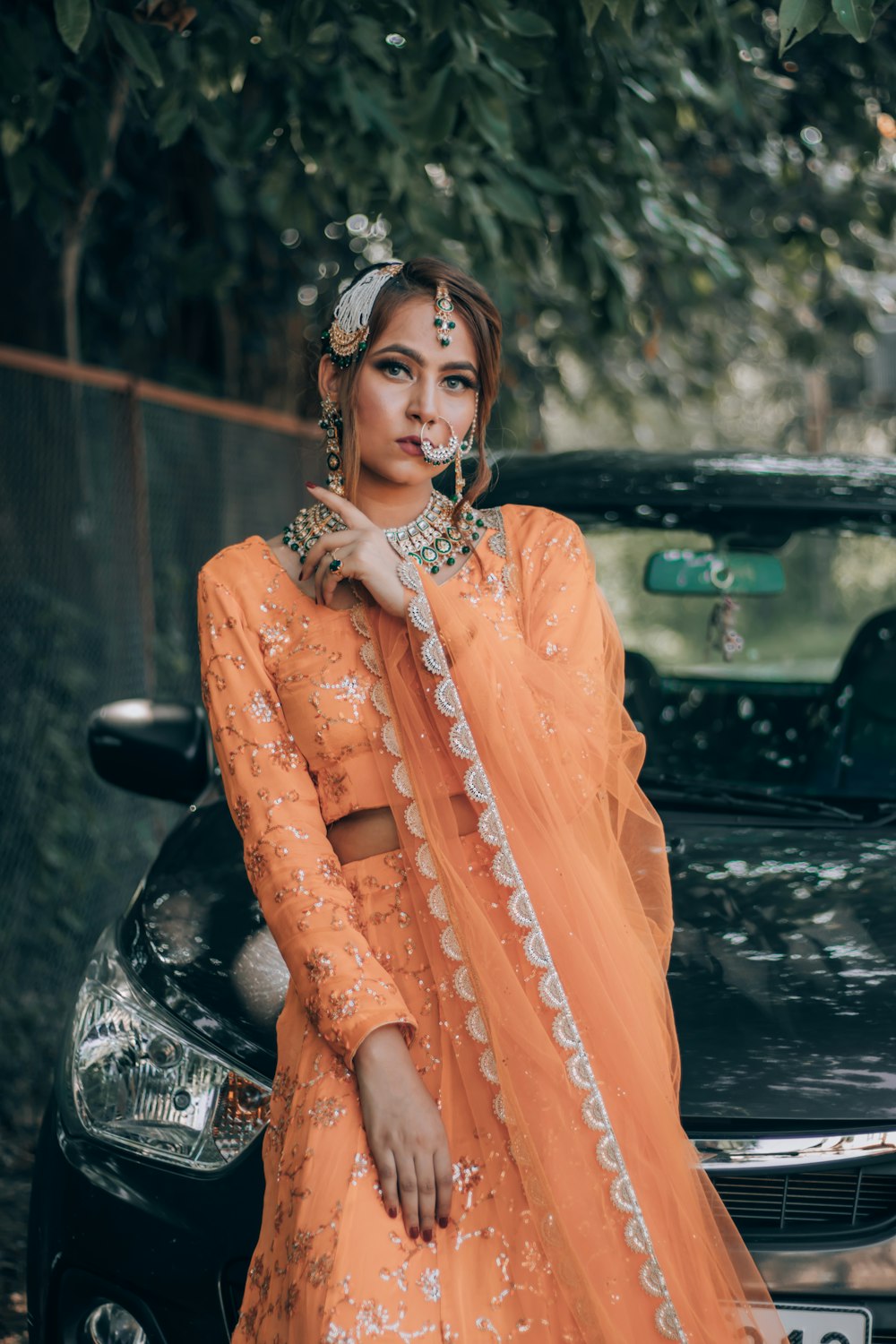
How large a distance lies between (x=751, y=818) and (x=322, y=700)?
1.11m

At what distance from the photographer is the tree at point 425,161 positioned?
3.53 m

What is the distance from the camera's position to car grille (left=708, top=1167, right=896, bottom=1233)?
203cm


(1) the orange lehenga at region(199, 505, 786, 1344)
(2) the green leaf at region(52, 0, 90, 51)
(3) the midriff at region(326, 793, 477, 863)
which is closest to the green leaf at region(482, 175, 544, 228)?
(2) the green leaf at region(52, 0, 90, 51)

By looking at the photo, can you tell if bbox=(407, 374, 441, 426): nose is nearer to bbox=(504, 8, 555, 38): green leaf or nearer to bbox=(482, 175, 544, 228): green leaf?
bbox=(504, 8, 555, 38): green leaf

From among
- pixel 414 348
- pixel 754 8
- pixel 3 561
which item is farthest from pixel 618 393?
pixel 414 348

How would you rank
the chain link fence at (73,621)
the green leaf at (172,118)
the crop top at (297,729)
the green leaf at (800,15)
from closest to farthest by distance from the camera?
the crop top at (297,729) < the green leaf at (800,15) < the green leaf at (172,118) < the chain link fence at (73,621)

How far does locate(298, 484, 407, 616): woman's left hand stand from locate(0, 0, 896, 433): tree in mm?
345

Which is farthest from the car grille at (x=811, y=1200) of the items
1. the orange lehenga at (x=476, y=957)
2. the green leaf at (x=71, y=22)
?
the green leaf at (x=71, y=22)

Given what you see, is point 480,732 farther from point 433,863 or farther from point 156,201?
point 156,201

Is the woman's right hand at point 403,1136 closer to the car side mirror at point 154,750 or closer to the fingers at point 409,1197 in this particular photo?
the fingers at point 409,1197

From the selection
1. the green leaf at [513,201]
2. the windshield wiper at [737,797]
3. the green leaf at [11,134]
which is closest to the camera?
the windshield wiper at [737,797]

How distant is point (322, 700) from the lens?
2.02 metres

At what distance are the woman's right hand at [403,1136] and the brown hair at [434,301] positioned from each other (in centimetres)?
77

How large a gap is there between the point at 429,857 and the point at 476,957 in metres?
0.15
